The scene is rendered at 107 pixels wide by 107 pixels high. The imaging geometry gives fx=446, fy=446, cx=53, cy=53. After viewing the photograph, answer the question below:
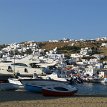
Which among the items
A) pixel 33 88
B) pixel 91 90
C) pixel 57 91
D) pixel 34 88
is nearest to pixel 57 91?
pixel 57 91

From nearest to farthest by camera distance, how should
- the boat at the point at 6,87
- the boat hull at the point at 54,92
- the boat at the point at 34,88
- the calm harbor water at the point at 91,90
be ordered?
the boat hull at the point at 54,92 < the boat at the point at 34,88 < the boat at the point at 6,87 < the calm harbor water at the point at 91,90

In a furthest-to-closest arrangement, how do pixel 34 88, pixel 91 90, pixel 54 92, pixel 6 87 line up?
1. pixel 91 90
2. pixel 6 87
3. pixel 34 88
4. pixel 54 92

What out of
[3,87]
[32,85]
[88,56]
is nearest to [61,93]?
[32,85]

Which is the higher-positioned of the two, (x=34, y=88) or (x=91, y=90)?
(x=34, y=88)

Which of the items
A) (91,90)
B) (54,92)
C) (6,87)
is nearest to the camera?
(54,92)

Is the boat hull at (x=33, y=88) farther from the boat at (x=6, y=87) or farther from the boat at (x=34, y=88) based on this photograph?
the boat at (x=6, y=87)

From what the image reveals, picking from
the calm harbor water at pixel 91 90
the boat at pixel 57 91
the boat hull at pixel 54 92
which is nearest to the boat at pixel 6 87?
the boat at pixel 57 91

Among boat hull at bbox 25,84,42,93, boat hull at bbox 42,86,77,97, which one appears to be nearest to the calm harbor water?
boat hull at bbox 25,84,42,93

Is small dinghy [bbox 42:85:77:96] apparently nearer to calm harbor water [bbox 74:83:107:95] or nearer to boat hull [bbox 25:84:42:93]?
boat hull [bbox 25:84:42:93]

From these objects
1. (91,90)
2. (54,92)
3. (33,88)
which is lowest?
(91,90)

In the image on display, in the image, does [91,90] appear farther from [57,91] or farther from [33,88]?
[57,91]

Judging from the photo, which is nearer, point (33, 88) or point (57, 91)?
point (57, 91)

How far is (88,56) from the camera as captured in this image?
163 m

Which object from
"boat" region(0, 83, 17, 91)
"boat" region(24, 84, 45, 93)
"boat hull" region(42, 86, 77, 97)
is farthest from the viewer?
"boat" region(0, 83, 17, 91)
